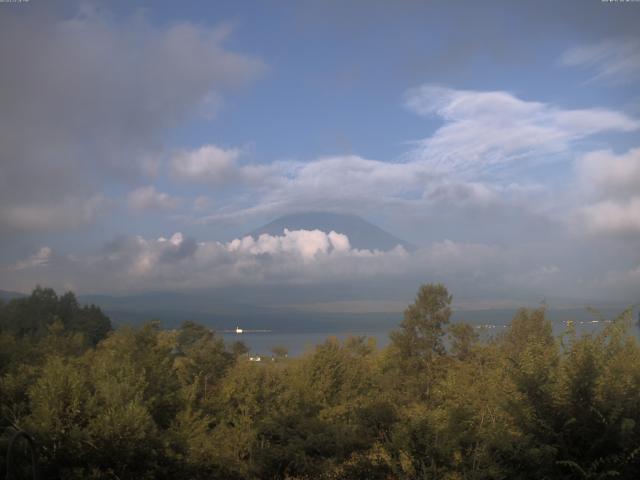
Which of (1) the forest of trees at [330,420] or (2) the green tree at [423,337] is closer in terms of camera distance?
(1) the forest of trees at [330,420]

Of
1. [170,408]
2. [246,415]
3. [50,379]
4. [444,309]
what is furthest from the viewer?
[444,309]

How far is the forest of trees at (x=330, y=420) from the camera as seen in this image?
820 cm

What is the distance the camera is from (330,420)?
14.7 metres

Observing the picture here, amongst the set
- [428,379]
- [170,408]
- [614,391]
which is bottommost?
[428,379]

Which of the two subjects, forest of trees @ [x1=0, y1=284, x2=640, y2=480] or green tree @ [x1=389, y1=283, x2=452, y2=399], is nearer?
forest of trees @ [x1=0, y1=284, x2=640, y2=480]

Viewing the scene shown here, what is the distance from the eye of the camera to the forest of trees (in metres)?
8.20

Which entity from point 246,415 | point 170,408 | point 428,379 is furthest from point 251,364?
point 428,379

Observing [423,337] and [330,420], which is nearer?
[330,420]

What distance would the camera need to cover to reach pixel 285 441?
40.7 feet

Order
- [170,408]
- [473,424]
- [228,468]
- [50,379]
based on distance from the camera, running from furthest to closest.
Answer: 1. [170,408]
2. [228,468]
3. [473,424]
4. [50,379]

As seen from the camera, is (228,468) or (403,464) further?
(228,468)

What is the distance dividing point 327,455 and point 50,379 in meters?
5.96

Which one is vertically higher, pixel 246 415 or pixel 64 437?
pixel 64 437

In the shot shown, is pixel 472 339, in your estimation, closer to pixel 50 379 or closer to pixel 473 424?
Result: pixel 473 424
